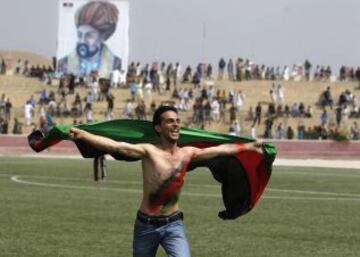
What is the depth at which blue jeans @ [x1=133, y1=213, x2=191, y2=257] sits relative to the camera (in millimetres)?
9602

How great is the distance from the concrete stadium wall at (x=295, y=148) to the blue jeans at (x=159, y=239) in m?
41.8

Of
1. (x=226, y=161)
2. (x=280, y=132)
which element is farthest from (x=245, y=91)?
(x=226, y=161)

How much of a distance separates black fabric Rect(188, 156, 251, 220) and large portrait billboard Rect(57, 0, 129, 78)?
56987 millimetres

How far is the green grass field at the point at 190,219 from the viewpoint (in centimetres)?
1489

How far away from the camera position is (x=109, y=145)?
390 inches

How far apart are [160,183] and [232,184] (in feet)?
6.44

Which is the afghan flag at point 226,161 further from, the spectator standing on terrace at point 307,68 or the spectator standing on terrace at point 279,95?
the spectator standing on terrace at point 307,68

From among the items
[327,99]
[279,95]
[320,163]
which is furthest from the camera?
[279,95]

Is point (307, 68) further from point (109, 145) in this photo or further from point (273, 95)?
point (109, 145)

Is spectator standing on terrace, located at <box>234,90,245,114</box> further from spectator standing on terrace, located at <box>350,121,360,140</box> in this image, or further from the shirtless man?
the shirtless man

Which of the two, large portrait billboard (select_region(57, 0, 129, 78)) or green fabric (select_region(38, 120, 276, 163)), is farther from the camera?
large portrait billboard (select_region(57, 0, 129, 78))

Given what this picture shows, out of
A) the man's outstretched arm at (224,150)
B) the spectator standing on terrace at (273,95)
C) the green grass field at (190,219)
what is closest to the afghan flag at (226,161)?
the man's outstretched arm at (224,150)

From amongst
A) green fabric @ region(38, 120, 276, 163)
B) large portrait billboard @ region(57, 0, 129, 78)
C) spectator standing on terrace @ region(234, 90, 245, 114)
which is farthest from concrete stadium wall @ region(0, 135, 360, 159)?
green fabric @ region(38, 120, 276, 163)

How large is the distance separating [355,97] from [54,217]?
48871 mm
